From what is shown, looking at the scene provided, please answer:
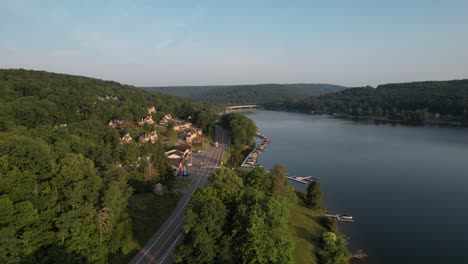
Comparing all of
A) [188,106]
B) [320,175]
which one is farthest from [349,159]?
[188,106]

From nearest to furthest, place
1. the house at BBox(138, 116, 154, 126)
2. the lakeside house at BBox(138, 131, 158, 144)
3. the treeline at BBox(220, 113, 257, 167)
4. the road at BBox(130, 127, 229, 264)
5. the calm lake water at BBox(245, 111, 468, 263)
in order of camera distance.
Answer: the road at BBox(130, 127, 229, 264) → the calm lake water at BBox(245, 111, 468, 263) → the lakeside house at BBox(138, 131, 158, 144) → the treeline at BBox(220, 113, 257, 167) → the house at BBox(138, 116, 154, 126)

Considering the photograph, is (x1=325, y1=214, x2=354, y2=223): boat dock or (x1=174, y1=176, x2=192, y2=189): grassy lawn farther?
(x1=174, y1=176, x2=192, y2=189): grassy lawn

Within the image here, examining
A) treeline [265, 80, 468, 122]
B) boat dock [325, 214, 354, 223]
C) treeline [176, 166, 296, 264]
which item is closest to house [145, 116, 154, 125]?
boat dock [325, 214, 354, 223]

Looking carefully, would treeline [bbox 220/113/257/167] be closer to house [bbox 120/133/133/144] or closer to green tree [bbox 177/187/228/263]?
house [bbox 120/133/133/144]

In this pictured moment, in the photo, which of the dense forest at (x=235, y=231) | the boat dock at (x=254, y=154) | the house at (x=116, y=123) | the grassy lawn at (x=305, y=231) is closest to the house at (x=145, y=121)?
the house at (x=116, y=123)

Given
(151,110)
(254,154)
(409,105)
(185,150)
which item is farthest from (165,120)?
(409,105)

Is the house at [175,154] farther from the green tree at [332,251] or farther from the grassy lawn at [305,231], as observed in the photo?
the green tree at [332,251]
